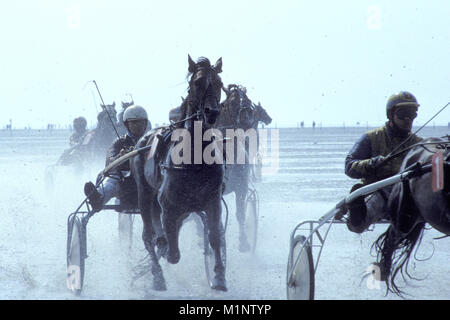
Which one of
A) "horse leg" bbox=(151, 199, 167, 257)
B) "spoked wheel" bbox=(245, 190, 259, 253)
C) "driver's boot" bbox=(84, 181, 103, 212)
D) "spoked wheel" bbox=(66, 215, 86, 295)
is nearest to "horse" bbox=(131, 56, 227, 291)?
"horse leg" bbox=(151, 199, 167, 257)

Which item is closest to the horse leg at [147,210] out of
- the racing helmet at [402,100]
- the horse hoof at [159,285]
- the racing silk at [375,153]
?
the horse hoof at [159,285]

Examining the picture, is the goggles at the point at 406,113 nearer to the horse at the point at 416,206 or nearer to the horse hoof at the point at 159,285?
the horse at the point at 416,206

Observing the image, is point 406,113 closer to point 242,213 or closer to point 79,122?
point 242,213

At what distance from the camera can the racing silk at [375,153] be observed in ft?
18.5

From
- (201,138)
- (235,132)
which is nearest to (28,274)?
(201,138)

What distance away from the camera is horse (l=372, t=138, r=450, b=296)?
14.5ft

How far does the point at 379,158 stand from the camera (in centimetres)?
529

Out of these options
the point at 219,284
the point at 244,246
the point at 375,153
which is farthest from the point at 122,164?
the point at 375,153

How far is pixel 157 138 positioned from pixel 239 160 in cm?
341

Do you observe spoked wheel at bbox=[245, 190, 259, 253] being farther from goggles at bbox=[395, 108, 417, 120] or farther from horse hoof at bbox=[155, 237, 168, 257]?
goggles at bbox=[395, 108, 417, 120]

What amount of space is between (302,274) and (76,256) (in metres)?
3.08

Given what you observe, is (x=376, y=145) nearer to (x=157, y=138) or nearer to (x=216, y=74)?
(x=216, y=74)

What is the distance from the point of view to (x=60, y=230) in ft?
39.6

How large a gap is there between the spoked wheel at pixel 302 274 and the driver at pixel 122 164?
288 cm
